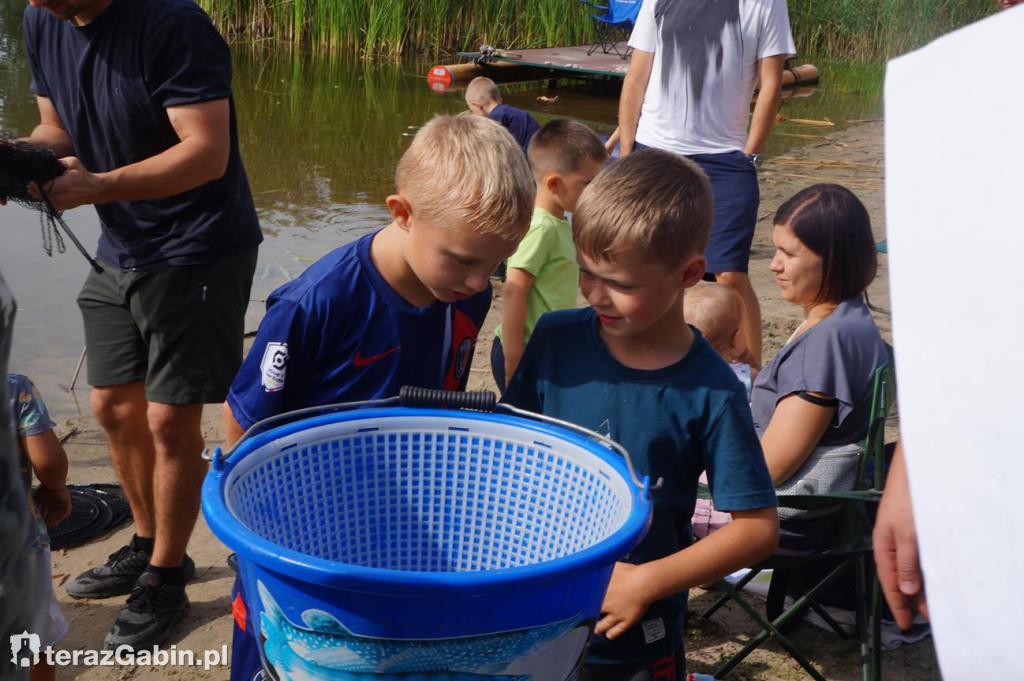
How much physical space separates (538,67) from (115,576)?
1335 centimetres

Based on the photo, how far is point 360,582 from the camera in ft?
4.01

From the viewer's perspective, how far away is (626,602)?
1.77 m

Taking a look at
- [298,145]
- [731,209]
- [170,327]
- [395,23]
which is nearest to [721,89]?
[731,209]

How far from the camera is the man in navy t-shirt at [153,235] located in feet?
9.20

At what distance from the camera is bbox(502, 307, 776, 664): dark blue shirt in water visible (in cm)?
186

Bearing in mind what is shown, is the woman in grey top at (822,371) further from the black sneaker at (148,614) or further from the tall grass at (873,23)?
the tall grass at (873,23)

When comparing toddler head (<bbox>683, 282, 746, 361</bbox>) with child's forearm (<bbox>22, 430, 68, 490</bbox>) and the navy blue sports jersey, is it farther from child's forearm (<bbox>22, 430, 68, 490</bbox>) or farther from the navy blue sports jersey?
child's forearm (<bbox>22, 430, 68, 490</bbox>)

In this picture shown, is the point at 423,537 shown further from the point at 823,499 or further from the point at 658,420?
the point at 823,499

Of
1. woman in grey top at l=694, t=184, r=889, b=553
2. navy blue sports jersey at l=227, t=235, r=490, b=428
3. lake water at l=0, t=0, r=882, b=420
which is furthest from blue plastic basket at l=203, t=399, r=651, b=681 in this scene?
lake water at l=0, t=0, r=882, b=420

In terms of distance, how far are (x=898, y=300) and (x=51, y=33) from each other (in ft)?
8.96

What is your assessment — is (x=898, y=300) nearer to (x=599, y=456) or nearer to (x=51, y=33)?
(x=599, y=456)

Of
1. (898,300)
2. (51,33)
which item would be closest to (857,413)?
(898,300)

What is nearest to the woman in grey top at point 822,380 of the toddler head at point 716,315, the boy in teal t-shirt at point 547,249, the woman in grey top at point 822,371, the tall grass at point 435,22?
the woman in grey top at point 822,371

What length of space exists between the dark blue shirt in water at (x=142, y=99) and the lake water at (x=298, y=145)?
2.01 metres
